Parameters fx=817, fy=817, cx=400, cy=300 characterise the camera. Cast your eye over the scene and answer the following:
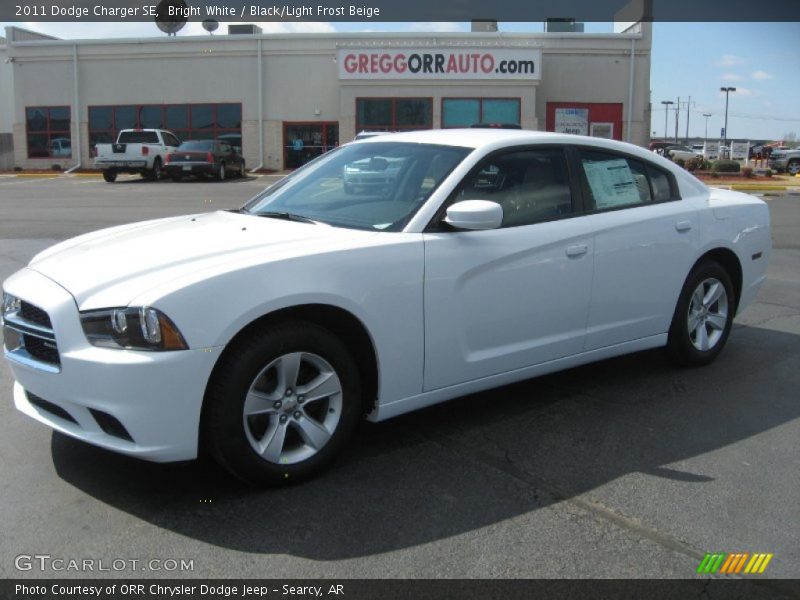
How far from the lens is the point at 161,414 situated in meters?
3.32

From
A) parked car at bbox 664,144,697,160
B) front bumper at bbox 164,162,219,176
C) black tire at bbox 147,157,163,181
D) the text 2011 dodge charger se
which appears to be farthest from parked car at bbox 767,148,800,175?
the text 2011 dodge charger se

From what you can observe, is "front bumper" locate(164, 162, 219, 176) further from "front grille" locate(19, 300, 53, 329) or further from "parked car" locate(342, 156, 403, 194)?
"front grille" locate(19, 300, 53, 329)

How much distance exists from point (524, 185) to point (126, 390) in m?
2.53

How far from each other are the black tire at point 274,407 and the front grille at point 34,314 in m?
0.78

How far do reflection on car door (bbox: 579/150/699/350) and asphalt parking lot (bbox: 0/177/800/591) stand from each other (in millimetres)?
485

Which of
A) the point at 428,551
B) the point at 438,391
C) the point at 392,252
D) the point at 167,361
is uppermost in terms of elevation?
the point at 392,252

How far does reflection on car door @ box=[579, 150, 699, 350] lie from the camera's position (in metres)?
4.89

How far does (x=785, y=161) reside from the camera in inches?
1647

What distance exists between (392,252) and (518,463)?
1.23 metres

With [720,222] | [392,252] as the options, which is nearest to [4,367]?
[392,252]

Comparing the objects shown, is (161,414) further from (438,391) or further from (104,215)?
(104,215)

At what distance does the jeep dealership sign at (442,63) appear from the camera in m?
32.9

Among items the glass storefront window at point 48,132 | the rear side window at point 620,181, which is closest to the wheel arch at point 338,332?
the rear side window at point 620,181
